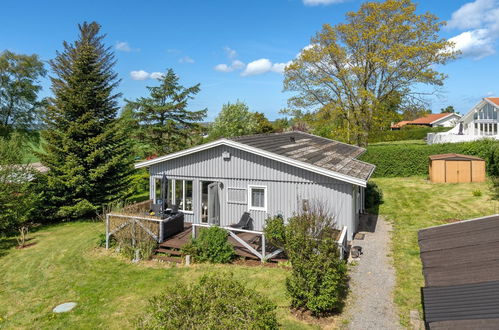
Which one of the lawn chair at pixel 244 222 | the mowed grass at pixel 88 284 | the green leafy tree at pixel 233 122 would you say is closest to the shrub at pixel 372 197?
the lawn chair at pixel 244 222

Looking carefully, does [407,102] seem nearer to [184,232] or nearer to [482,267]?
[184,232]

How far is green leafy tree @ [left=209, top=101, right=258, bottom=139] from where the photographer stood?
153ft

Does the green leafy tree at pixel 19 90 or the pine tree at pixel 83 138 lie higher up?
the green leafy tree at pixel 19 90

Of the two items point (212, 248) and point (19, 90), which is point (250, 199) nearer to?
point (212, 248)

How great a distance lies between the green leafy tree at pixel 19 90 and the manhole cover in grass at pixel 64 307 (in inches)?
1493

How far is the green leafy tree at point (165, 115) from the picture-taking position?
33.5m

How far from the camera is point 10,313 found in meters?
8.82

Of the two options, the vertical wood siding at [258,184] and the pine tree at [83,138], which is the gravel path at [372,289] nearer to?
the vertical wood siding at [258,184]

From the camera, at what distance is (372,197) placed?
66.3 ft

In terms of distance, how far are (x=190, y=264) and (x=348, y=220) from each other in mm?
6293

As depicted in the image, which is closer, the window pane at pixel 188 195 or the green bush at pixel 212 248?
the green bush at pixel 212 248

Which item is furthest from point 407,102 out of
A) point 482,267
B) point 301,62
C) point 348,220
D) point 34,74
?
point 34,74

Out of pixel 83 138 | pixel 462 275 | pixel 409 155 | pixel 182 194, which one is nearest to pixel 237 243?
pixel 182 194

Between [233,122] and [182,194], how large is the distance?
3190cm
